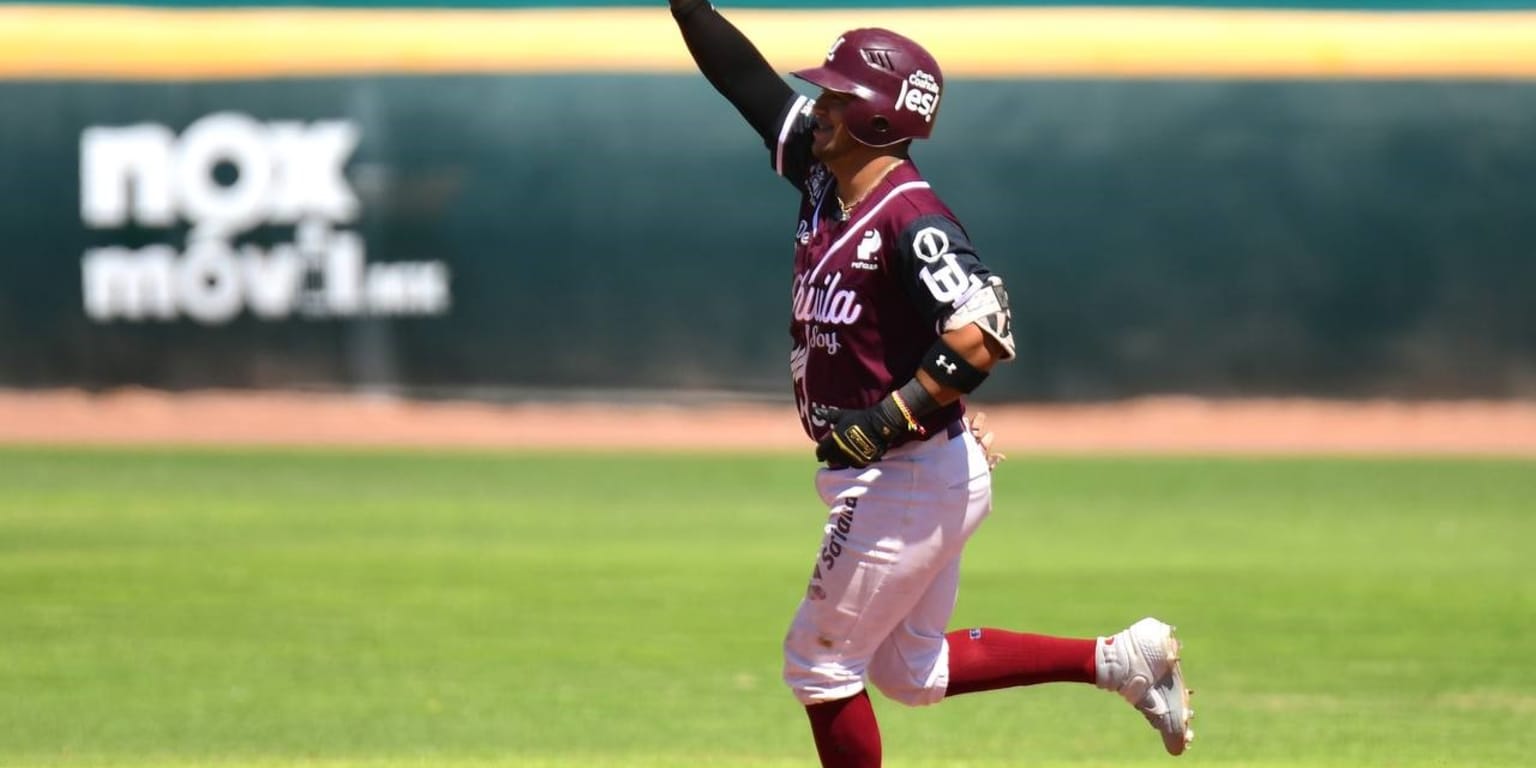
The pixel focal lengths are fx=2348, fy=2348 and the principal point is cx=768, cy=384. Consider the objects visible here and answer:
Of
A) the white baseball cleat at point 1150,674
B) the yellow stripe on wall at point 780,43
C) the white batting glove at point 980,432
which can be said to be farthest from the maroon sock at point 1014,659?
the yellow stripe on wall at point 780,43

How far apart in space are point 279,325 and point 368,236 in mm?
1279

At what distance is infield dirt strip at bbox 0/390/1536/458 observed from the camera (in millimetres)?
22062

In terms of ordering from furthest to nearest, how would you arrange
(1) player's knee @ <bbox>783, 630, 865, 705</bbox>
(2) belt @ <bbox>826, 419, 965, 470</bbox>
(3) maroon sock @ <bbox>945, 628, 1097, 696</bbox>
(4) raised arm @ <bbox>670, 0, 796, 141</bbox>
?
(4) raised arm @ <bbox>670, 0, 796, 141</bbox>
(3) maroon sock @ <bbox>945, 628, 1097, 696</bbox>
(1) player's knee @ <bbox>783, 630, 865, 705</bbox>
(2) belt @ <bbox>826, 419, 965, 470</bbox>

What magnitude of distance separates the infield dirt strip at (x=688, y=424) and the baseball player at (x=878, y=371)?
15.6m

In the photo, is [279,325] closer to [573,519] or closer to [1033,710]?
[573,519]

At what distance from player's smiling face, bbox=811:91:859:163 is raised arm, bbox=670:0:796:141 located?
1.74ft

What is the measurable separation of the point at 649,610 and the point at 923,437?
5.84 metres

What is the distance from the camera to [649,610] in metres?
11.7

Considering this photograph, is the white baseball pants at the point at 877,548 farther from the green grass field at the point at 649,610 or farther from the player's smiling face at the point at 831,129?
the green grass field at the point at 649,610

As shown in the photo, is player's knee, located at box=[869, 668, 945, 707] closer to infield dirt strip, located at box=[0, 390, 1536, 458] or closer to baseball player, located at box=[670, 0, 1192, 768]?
baseball player, located at box=[670, 0, 1192, 768]

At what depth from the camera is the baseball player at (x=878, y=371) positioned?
5.80 meters

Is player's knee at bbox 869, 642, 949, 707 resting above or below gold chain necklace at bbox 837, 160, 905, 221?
below

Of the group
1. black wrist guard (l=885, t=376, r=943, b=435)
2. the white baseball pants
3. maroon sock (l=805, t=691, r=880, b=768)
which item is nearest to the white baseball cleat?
the white baseball pants

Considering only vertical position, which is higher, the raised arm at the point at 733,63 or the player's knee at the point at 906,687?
the raised arm at the point at 733,63
